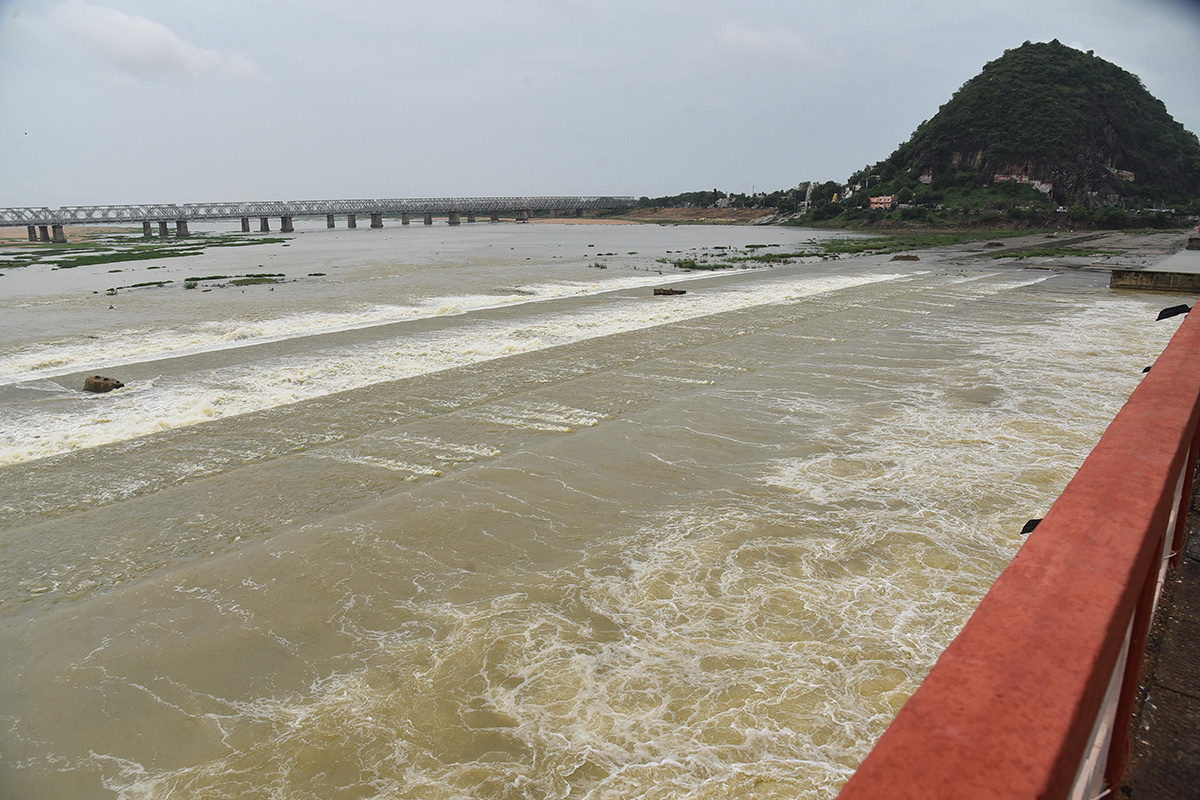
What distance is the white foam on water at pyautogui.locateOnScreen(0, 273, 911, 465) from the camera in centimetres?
1105

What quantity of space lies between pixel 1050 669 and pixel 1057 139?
433 ft

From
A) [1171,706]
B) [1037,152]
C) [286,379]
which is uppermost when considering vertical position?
[1037,152]

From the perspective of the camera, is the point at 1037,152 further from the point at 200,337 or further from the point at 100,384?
the point at 100,384

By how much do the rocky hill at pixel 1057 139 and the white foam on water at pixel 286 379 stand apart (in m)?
108

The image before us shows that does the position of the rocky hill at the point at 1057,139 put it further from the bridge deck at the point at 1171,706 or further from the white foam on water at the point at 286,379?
the bridge deck at the point at 1171,706

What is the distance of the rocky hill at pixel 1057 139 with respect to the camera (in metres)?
110

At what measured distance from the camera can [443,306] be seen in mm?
24203

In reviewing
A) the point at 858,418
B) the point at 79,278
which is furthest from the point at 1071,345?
the point at 79,278

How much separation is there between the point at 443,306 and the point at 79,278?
75.0 ft

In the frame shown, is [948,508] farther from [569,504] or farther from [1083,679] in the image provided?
[1083,679]

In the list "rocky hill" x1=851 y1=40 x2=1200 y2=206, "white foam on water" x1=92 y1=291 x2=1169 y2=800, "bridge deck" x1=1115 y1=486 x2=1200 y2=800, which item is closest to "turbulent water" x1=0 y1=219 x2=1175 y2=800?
"white foam on water" x1=92 y1=291 x2=1169 y2=800

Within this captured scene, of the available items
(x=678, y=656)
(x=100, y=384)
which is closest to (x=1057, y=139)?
(x=100, y=384)

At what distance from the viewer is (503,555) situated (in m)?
7.12

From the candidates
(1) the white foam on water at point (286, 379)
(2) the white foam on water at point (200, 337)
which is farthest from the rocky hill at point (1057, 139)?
(1) the white foam on water at point (286, 379)
